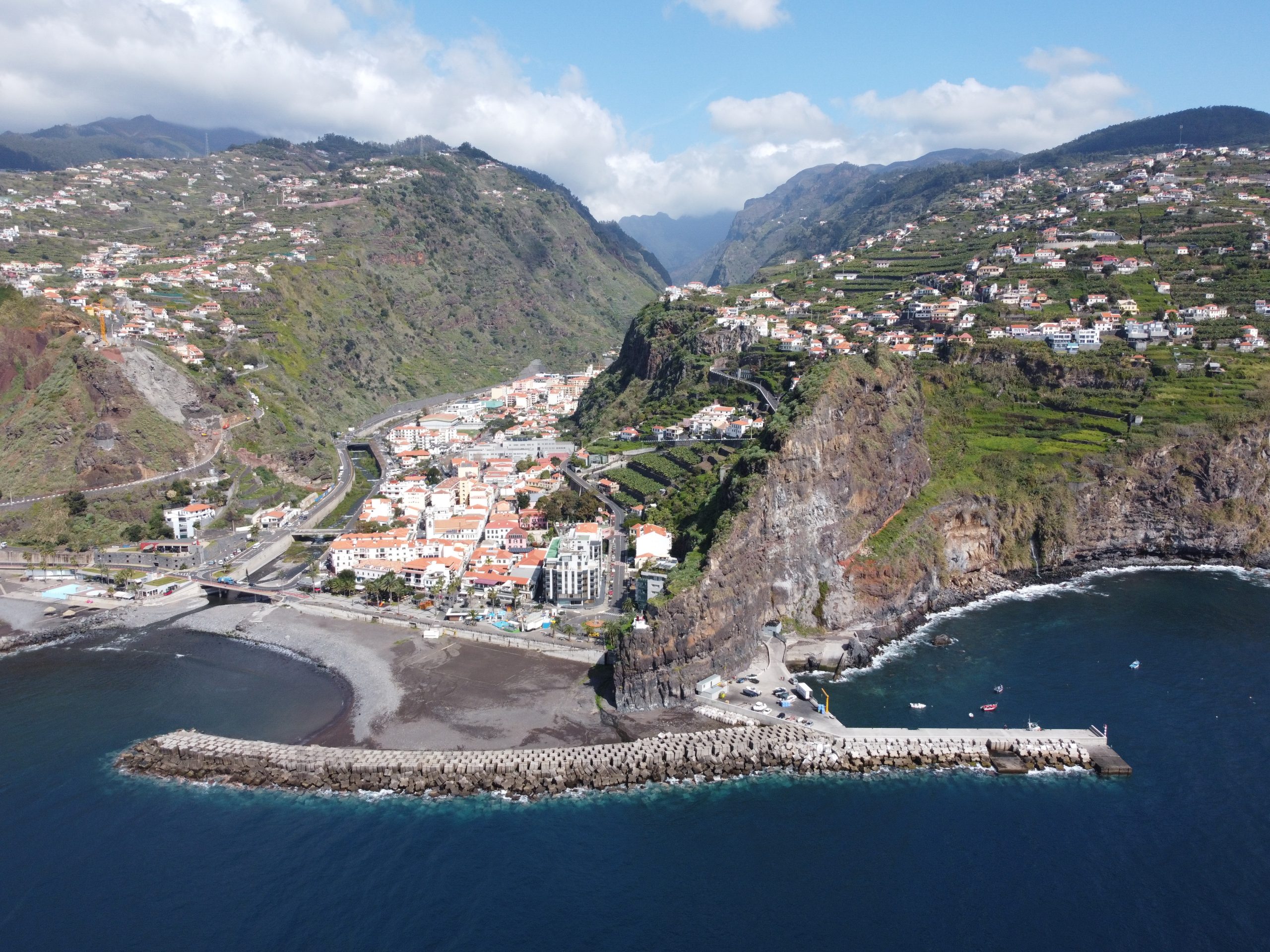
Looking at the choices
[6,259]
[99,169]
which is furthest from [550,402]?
[99,169]

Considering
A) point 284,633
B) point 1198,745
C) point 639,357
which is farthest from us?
point 639,357

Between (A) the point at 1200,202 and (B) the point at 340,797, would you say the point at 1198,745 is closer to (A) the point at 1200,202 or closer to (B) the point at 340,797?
(B) the point at 340,797

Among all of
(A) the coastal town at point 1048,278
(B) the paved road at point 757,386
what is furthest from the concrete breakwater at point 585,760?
(B) the paved road at point 757,386

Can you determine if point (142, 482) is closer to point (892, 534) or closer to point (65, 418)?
point (65, 418)

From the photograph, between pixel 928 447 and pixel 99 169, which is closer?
pixel 928 447

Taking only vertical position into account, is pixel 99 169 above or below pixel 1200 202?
above

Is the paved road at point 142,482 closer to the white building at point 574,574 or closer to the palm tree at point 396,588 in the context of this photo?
the palm tree at point 396,588

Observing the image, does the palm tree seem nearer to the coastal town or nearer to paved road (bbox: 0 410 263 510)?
paved road (bbox: 0 410 263 510)
